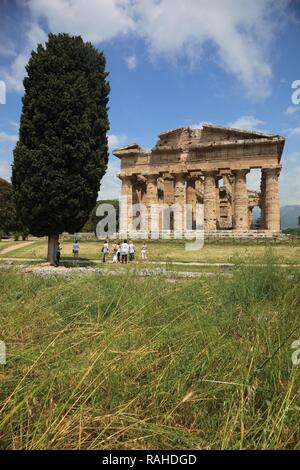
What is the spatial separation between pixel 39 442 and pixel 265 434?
1214 millimetres

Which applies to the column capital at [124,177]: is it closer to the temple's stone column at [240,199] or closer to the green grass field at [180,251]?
the green grass field at [180,251]

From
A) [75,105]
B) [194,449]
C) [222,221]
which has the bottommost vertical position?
[194,449]

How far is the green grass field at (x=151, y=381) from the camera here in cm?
184

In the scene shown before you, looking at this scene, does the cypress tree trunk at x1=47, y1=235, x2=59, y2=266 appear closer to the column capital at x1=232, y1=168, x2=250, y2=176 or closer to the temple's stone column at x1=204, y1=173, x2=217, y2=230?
the temple's stone column at x1=204, y1=173, x2=217, y2=230

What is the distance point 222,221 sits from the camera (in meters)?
47.6

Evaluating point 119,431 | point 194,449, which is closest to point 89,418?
point 119,431

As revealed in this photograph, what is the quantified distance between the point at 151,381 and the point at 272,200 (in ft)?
106

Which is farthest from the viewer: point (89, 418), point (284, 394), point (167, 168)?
point (167, 168)

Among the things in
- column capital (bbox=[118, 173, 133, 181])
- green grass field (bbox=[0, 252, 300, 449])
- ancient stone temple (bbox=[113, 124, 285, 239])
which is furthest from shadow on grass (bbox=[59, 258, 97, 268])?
column capital (bbox=[118, 173, 133, 181])

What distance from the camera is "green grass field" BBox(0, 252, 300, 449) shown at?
1838 millimetres

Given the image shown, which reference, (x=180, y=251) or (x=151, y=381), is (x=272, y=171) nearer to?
(x=180, y=251)

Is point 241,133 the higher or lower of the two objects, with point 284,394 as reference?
higher

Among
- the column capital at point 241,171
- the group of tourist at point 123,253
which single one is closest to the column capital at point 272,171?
the column capital at point 241,171

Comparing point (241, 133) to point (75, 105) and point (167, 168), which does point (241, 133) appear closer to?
point (167, 168)
